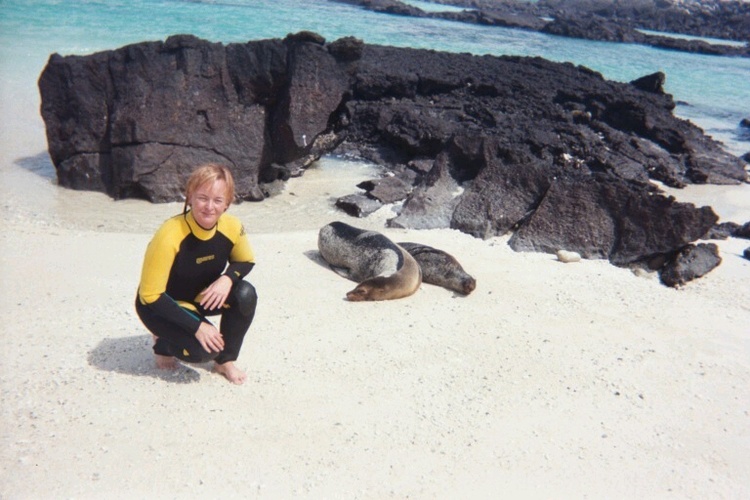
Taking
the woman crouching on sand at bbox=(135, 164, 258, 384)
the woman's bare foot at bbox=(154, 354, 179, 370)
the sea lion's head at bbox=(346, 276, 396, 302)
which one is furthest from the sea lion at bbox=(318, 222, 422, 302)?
the woman crouching on sand at bbox=(135, 164, 258, 384)

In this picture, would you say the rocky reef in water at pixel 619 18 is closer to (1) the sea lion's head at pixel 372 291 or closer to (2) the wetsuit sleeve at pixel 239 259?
(1) the sea lion's head at pixel 372 291

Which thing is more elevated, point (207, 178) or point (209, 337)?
point (207, 178)

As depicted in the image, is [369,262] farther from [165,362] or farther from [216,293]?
[216,293]

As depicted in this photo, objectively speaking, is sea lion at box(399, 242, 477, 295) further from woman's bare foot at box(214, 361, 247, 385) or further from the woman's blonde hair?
the woman's blonde hair

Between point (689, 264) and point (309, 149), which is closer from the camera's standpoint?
point (689, 264)

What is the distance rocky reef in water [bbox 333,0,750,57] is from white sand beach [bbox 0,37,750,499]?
30196 mm

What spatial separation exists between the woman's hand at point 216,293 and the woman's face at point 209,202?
30cm

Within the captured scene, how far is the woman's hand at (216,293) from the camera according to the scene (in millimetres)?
3484

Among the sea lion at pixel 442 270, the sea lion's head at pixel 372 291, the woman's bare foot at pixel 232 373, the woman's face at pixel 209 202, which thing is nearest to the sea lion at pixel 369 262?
A: the sea lion's head at pixel 372 291

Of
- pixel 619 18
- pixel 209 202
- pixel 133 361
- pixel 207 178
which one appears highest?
pixel 207 178

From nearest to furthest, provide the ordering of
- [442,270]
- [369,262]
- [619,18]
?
[442,270] < [369,262] < [619,18]

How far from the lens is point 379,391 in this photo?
405cm

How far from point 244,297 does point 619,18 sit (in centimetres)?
4530

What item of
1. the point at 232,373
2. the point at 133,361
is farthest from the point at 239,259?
the point at 133,361
